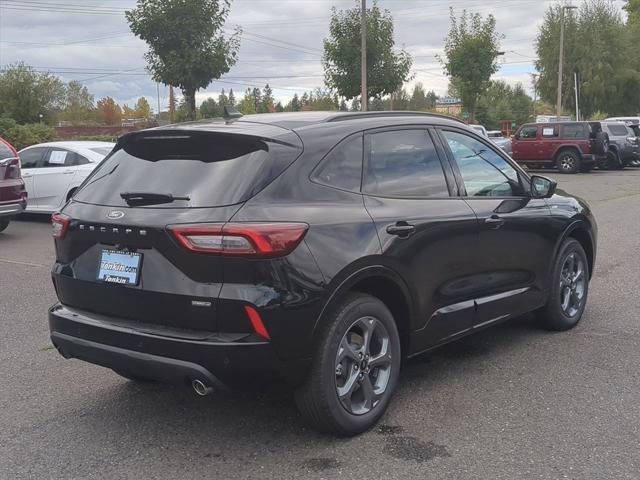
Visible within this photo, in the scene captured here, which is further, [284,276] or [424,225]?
[424,225]

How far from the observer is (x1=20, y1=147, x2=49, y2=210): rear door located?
499 inches

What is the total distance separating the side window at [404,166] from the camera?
3.99 metres

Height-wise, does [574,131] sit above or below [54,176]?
above

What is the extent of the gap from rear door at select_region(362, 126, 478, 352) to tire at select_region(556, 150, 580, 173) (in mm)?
21962

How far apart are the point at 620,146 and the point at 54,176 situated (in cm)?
2120

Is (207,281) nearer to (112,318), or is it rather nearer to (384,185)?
(112,318)

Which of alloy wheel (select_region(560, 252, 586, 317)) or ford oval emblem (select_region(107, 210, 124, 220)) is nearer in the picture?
ford oval emblem (select_region(107, 210, 124, 220))

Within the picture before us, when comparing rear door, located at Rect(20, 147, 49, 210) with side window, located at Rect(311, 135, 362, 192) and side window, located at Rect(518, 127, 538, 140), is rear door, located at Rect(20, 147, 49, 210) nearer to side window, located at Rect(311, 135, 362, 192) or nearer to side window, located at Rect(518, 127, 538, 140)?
side window, located at Rect(311, 135, 362, 192)

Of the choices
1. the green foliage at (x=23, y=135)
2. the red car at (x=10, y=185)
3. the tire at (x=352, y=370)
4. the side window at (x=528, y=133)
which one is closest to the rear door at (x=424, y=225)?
the tire at (x=352, y=370)

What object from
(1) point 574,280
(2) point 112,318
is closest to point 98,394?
(2) point 112,318

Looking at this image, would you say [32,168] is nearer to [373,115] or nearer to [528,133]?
[373,115]

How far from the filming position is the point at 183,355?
3303 mm

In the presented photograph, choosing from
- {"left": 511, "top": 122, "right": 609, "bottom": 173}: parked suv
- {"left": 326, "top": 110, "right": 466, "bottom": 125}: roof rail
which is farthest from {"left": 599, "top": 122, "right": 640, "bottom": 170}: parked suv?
{"left": 326, "top": 110, "right": 466, "bottom": 125}: roof rail

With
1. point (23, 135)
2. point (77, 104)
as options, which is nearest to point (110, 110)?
point (77, 104)
